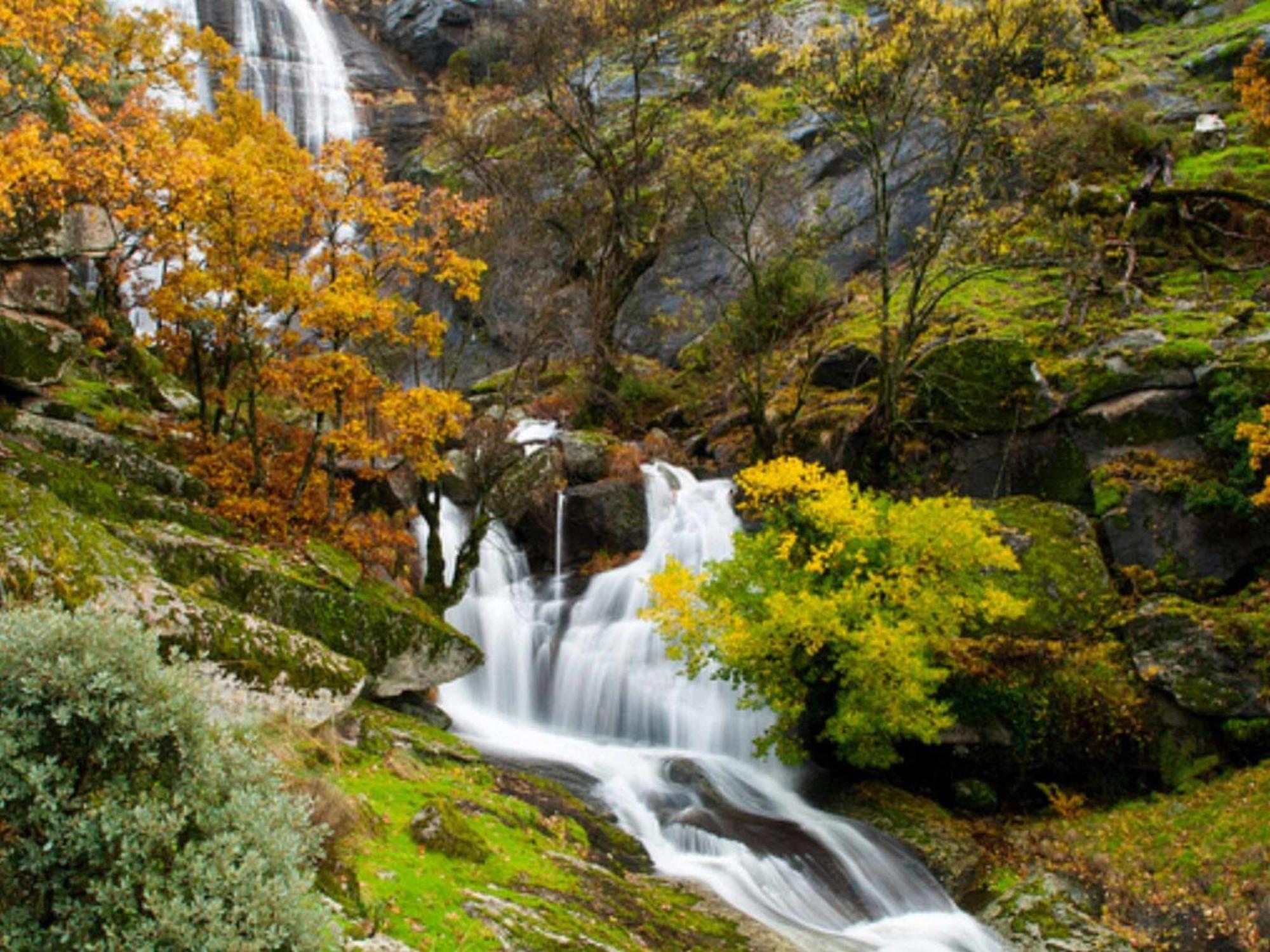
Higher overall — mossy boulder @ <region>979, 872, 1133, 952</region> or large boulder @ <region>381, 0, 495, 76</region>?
large boulder @ <region>381, 0, 495, 76</region>

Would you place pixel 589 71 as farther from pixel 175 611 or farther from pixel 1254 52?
pixel 175 611

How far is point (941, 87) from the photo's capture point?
66.0ft

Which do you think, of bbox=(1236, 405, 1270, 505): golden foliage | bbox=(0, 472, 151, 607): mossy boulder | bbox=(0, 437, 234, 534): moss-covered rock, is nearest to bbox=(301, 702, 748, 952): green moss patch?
bbox=(0, 472, 151, 607): mossy boulder

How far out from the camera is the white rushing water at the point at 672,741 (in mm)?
11430

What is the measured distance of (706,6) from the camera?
35188mm

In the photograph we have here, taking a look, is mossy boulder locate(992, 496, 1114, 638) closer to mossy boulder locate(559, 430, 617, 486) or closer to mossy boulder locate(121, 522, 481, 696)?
mossy boulder locate(121, 522, 481, 696)

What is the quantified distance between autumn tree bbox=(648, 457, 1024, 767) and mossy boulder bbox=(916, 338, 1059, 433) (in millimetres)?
5687

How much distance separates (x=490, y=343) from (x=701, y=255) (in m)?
9.83

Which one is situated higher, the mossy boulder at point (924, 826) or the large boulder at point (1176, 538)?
the large boulder at point (1176, 538)

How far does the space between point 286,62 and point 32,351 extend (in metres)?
43.8

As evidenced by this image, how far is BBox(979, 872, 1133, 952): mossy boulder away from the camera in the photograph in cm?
1088

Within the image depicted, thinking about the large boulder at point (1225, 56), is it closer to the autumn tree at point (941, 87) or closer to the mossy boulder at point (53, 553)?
the autumn tree at point (941, 87)

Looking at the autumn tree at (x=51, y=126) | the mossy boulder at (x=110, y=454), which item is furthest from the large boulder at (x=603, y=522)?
the autumn tree at (x=51, y=126)

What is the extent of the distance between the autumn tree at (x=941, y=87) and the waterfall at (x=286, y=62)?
3360 centimetres
